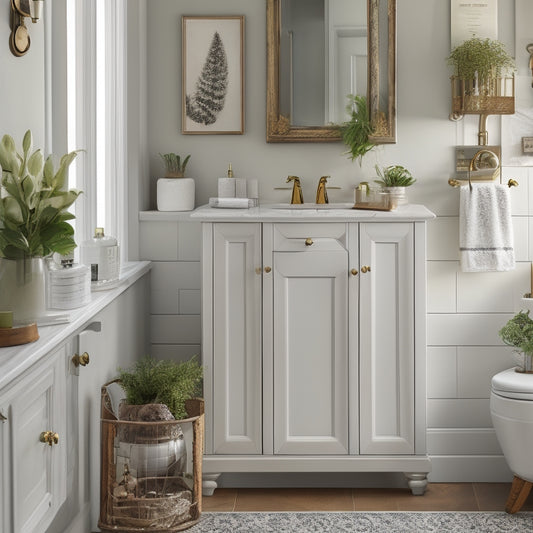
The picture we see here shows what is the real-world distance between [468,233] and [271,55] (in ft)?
3.52

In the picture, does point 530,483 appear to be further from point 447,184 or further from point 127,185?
point 127,185

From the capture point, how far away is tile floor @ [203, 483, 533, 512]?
3371 millimetres

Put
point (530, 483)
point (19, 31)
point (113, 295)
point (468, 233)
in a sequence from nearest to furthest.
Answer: point (19, 31) < point (113, 295) < point (530, 483) < point (468, 233)

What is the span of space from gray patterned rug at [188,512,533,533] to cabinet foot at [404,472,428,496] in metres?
0.17

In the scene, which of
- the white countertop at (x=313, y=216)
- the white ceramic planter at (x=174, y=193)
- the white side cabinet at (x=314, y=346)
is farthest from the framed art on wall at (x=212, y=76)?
the white side cabinet at (x=314, y=346)

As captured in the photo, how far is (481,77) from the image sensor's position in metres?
3.56

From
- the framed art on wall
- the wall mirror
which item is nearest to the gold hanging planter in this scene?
the wall mirror

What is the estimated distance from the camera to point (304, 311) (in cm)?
332

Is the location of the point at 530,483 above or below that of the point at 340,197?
below

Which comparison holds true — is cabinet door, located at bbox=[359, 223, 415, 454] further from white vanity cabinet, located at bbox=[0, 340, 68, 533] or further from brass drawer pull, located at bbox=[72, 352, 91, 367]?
white vanity cabinet, located at bbox=[0, 340, 68, 533]

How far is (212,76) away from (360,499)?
5.88 ft

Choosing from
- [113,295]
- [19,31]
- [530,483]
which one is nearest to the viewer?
[19,31]

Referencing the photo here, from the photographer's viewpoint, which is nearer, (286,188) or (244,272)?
(244,272)

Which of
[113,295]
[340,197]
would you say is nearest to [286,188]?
[340,197]
